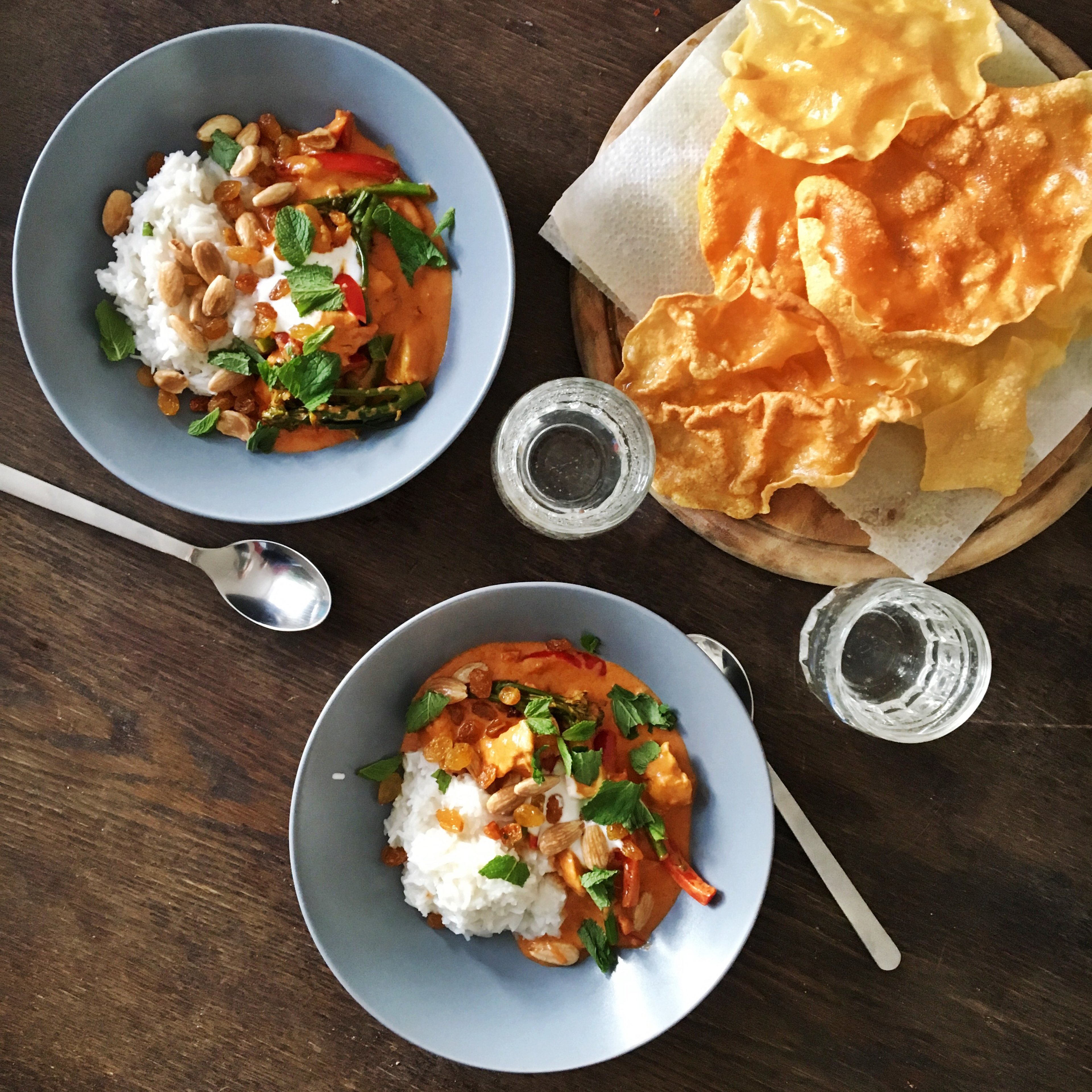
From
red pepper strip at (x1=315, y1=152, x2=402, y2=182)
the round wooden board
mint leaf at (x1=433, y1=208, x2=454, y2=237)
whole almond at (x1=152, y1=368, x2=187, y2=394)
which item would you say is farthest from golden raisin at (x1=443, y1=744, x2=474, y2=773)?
red pepper strip at (x1=315, y1=152, x2=402, y2=182)

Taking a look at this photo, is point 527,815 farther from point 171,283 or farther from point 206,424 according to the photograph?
point 171,283

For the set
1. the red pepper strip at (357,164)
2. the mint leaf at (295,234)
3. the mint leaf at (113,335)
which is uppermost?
the red pepper strip at (357,164)

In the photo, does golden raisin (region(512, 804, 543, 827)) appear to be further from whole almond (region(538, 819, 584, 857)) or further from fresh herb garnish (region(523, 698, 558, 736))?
fresh herb garnish (region(523, 698, 558, 736))

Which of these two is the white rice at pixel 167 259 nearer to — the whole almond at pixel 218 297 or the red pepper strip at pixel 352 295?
the whole almond at pixel 218 297

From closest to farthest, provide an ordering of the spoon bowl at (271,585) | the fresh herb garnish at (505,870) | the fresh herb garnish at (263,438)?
the fresh herb garnish at (505,870), the fresh herb garnish at (263,438), the spoon bowl at (271,585)

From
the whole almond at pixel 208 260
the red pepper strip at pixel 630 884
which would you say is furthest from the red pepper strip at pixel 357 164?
the red pepper strip at pixel 630 884

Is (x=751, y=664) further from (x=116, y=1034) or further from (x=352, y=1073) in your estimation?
(x=116, y=1034)
